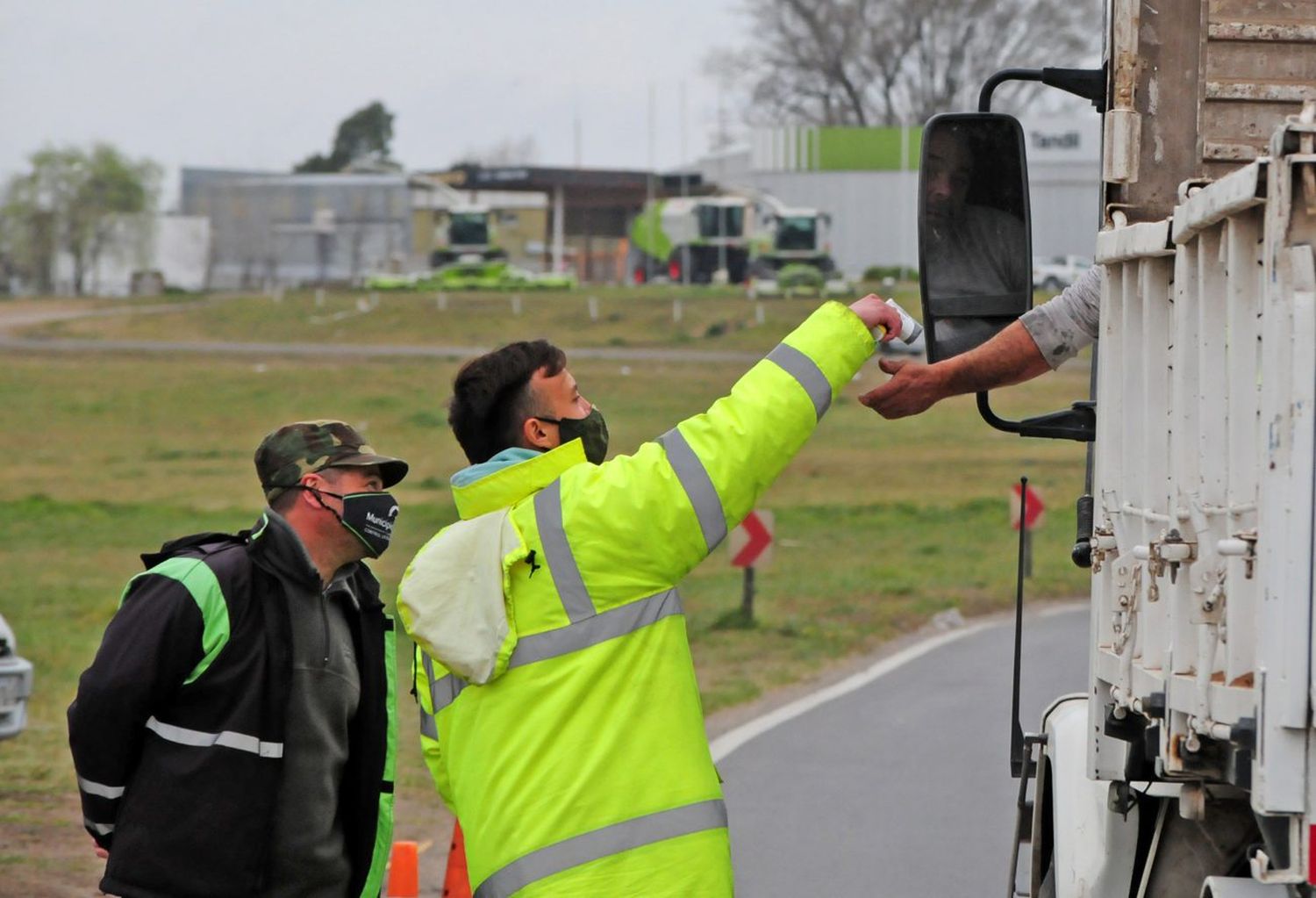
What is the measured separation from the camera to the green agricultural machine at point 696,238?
237 ft

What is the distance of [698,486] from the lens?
3938 millimetres

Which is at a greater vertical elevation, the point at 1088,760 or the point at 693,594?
the point at 1088,760

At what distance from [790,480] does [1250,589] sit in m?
26.3

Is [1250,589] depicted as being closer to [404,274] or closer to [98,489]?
[98,489]

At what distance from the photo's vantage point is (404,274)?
77562mm

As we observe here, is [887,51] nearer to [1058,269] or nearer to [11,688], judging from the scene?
[1058,269]

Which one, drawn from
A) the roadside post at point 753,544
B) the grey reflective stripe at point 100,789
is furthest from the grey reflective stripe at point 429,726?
the roadside post at point 753,544

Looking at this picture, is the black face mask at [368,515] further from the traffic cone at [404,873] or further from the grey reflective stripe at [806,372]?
the traffic cone at [404,873]

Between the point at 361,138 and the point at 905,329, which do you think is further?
the point at 361,138

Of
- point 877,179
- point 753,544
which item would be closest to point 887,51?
point 877,179

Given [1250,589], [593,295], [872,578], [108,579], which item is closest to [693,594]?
[872,578]

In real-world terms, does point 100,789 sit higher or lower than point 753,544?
higher

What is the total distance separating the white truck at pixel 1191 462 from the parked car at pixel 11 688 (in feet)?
19.6

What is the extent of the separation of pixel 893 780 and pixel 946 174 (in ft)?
20.6
